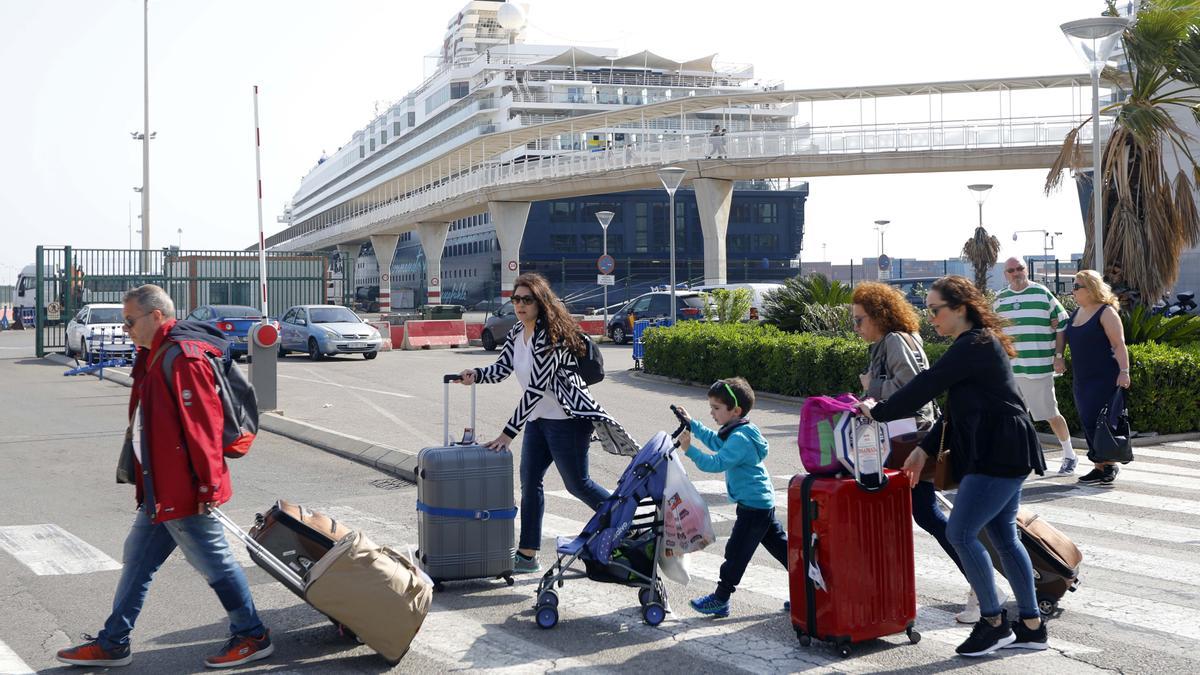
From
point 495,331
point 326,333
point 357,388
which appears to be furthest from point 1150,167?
point 326,333

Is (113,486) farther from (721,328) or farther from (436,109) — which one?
(436,109)

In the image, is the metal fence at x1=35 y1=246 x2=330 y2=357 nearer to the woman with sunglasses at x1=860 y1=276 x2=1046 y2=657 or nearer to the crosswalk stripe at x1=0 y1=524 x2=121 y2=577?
the crosswalk stripe at x1=0 y1=524 x2=121 y2=577

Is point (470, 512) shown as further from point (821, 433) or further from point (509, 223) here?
point (509, 223)

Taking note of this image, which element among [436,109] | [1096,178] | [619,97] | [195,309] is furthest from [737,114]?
[1096,178]

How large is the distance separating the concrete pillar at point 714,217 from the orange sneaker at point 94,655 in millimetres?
38402

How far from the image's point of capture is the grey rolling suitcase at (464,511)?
19.8ft

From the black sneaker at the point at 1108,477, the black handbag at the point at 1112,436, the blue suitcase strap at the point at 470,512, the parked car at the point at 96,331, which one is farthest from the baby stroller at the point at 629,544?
the parked car at the point at 96,331

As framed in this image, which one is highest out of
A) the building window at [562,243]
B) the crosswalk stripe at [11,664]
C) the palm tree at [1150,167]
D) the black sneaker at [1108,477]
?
the building window at [562,243]

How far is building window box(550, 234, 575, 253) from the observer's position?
221 ft

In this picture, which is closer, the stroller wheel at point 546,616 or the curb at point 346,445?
the stroller wheel at point 546,616

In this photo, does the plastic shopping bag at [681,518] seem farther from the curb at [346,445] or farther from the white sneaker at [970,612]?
the curb at [346,445]

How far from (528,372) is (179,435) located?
2078 mm

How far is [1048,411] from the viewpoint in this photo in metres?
9.53

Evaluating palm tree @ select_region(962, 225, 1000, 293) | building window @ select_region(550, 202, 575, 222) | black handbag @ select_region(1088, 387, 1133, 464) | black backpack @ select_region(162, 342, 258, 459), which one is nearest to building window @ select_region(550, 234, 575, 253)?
building window @ select_region(550, 202, 575, 222)
